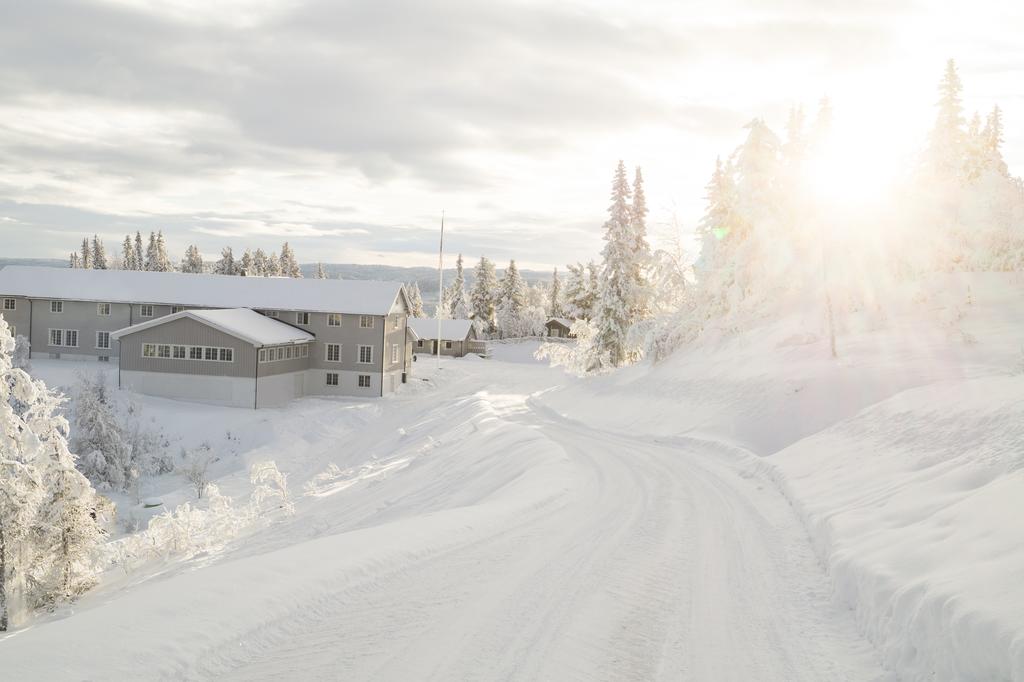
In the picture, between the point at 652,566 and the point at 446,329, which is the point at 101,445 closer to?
the point at 652,566

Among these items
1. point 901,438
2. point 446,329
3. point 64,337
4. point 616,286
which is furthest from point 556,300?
point 901,438

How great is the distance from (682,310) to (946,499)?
111 feet

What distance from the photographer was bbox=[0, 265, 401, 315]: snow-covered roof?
2008 inches

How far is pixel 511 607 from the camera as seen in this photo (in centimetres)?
909

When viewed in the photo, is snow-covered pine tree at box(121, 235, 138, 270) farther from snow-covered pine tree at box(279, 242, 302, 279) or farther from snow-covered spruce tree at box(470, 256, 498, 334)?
snow-covered spruce tree at box(470, 256, 498, 334)

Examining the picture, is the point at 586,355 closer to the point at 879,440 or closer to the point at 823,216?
the point at 823,216

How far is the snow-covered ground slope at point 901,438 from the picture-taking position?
7.53 meters

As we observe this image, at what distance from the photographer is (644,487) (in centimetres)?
1745

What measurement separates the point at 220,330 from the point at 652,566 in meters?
38.7

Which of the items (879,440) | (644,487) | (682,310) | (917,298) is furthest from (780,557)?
(682,310)

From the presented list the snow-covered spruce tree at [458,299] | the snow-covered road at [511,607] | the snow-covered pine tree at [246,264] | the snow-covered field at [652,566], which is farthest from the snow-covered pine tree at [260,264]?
the snow-covered road at [511,607]

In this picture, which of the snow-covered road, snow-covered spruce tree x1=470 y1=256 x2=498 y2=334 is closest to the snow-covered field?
the snow-covered road

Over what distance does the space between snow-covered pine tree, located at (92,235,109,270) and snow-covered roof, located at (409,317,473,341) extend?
363 feet

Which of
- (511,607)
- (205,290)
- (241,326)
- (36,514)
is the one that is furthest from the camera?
(205,290)
